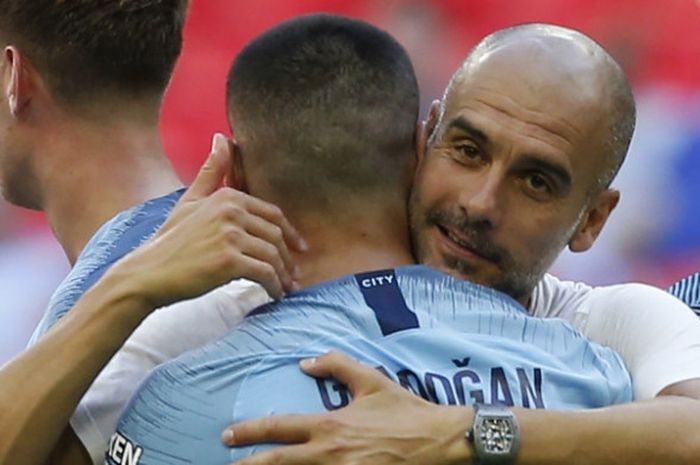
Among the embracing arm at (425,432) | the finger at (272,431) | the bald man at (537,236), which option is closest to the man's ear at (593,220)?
the bald man at (537,236)

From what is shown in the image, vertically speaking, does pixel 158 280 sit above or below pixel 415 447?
above

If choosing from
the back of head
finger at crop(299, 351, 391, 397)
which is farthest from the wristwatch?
the back of head

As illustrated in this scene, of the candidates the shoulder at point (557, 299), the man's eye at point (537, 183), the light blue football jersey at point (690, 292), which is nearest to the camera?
the man's eye at point (537, 183)

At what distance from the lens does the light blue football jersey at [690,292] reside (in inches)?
104

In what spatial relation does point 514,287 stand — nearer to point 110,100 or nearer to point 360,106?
point 360,106

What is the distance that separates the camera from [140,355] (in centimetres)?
210

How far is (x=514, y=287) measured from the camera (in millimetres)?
2246

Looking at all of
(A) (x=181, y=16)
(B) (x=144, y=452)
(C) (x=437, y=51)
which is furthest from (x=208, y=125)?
(B) (x=144, y=452)

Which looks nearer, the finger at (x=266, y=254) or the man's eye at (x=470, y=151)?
the finger at (x=266, y=254)

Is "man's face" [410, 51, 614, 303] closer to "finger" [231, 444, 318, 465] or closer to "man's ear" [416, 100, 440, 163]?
"man's ear" [416, 100, 440, 163]

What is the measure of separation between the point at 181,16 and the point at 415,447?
4.18ft

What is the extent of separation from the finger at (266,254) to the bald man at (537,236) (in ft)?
0.53

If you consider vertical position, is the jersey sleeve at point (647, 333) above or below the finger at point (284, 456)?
above

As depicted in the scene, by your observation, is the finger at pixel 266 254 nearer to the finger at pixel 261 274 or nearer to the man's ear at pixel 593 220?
the finger at pixel 261 274
